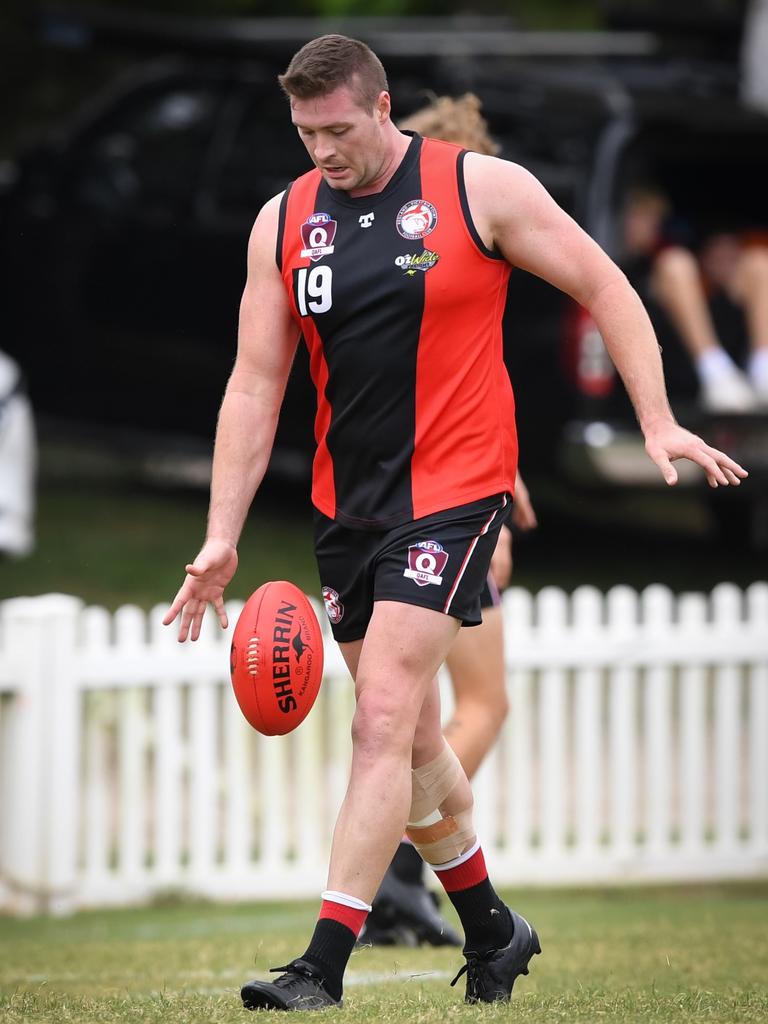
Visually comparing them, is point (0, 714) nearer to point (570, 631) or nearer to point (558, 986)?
point (570, 631)

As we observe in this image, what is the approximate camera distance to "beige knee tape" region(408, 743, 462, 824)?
4.53 metres

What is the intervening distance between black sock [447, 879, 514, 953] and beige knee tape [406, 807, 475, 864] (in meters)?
0.10

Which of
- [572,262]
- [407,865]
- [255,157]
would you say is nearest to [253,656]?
[572,262]

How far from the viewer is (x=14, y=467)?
10320 mm

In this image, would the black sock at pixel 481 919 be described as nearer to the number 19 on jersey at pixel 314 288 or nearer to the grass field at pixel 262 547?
the number 19 on jersey at pixel 314 288

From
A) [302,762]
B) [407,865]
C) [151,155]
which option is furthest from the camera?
[151,155]

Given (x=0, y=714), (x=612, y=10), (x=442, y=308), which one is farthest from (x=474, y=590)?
A: (x=612, y=10)

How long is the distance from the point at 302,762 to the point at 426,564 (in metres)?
3.62

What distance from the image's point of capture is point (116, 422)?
12.1 meters

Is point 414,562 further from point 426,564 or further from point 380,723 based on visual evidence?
point 380,723

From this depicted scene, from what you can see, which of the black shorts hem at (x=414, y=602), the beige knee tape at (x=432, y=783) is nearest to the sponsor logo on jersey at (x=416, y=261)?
the black shorts hem at (x=414, y=602)

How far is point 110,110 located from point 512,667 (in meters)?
5.55

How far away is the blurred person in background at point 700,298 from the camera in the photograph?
33.5 ft

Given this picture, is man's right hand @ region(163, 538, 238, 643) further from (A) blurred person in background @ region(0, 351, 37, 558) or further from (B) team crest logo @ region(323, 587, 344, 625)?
(A) blurred person in background @ region(0, 351, 37, 558)
